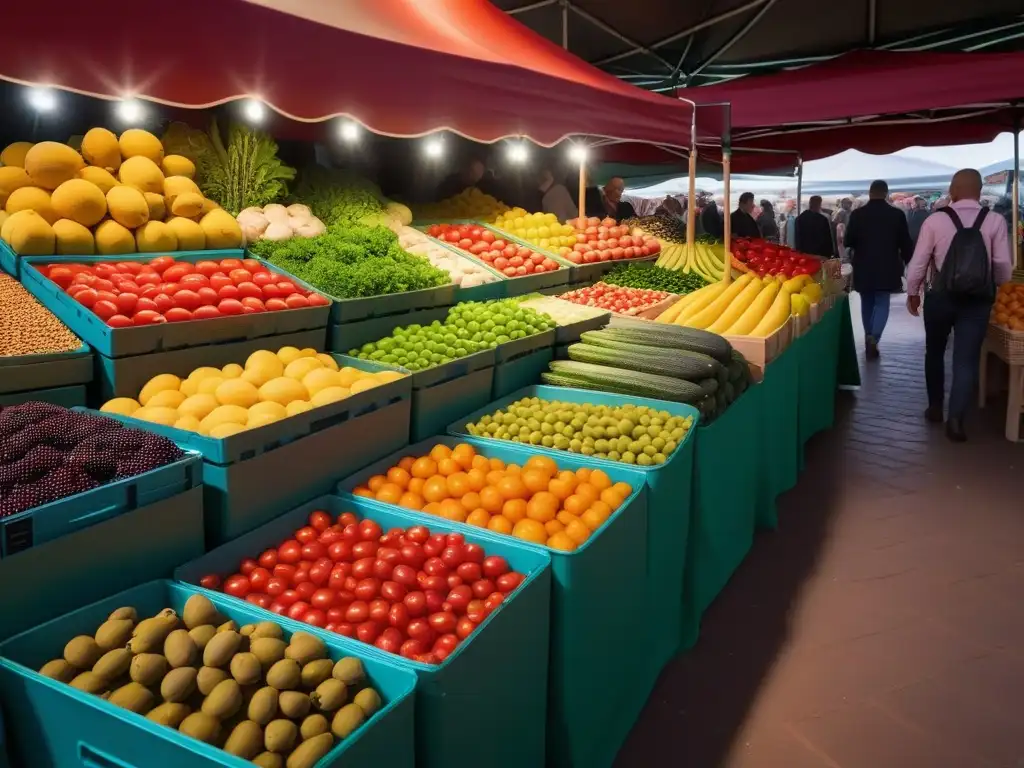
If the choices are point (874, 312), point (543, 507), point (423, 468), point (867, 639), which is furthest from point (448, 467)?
point (874, 312)

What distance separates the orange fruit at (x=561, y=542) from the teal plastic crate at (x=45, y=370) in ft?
5.12

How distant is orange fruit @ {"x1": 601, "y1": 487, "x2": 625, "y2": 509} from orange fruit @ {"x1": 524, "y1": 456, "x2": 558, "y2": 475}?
0.81ft

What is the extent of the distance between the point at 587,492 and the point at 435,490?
1.69 feet

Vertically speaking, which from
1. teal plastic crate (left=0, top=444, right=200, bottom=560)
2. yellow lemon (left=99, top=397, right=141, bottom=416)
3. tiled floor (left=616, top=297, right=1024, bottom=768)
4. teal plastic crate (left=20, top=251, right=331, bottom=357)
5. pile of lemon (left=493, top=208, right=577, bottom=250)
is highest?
pile of lemon (left=493, top=208, right=577, bottom=250)

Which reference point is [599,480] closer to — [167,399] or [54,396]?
[167,399]

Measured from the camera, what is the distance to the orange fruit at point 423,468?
2.88 metres

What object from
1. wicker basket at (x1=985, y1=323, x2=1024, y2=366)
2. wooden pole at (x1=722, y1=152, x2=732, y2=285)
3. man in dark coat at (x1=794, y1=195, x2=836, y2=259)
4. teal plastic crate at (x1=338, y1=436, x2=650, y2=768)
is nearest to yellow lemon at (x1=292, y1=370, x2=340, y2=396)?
teal plastic crate at (x1=338, y1=436, x2=650, y2=768)

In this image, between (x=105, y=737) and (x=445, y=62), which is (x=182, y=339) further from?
(x=105, y=737)

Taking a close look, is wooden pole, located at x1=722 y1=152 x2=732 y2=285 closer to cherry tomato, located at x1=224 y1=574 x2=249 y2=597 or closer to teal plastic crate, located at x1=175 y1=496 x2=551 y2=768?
teal plastic crate, located at x1=175 y1=496 x2=551 y2=768

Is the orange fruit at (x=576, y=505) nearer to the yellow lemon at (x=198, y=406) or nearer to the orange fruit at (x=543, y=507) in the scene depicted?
the orange fruit at (x=543, y=507)

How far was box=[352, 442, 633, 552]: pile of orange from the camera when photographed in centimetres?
256

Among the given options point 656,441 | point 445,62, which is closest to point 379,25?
point 445,62

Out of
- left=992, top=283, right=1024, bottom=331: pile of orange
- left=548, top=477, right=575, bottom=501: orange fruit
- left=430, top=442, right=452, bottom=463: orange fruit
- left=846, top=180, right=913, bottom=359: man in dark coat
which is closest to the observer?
left=548, top=477, right=575, bottom=501: orange fruit

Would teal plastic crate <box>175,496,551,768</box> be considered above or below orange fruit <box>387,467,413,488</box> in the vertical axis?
below
